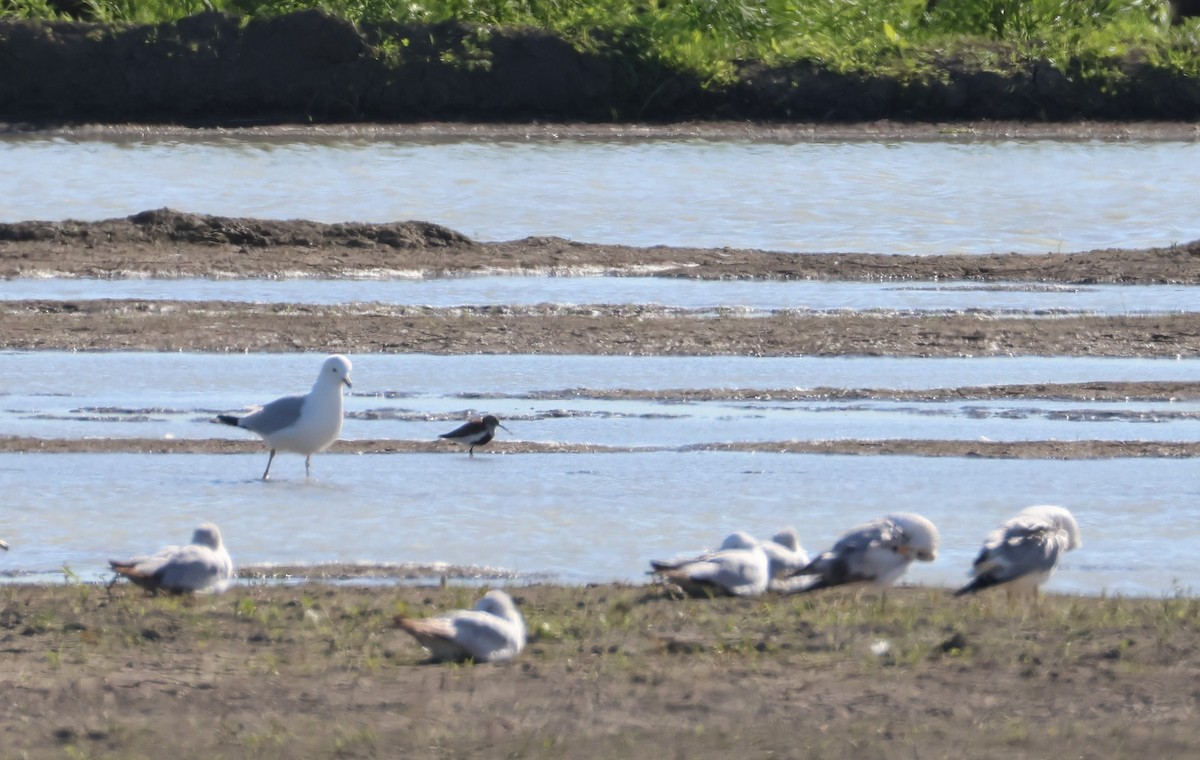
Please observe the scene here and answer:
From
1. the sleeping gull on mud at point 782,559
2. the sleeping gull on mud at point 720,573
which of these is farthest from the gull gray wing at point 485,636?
the sleeping gull on mud at point 782,559

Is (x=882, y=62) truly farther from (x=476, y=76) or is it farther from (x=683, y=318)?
(x=683, y=318)

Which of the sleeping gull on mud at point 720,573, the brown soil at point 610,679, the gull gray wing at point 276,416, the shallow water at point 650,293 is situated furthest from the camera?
the shallow water at point 650,293

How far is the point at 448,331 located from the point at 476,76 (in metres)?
16.3

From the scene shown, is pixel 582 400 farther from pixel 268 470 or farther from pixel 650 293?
pixel 650 293

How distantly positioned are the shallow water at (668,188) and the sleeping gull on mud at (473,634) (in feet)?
47.6

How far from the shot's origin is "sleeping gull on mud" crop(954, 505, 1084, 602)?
738 centimetres

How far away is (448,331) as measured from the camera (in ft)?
48.7

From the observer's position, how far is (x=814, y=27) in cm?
3262

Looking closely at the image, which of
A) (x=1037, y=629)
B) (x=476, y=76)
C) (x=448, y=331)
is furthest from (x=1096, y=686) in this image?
(x=476, y=76)

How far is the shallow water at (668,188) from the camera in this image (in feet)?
72.5

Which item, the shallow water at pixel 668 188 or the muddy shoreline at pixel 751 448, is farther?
the shallow water at pixel 668 188

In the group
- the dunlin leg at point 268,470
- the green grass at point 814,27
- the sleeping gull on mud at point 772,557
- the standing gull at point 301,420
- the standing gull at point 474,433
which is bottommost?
the dunlin leg at point 268,470

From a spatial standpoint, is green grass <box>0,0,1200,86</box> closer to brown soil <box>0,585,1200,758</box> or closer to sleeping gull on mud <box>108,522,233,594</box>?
sleeping gull on mud <box>108,522,233,594</box>

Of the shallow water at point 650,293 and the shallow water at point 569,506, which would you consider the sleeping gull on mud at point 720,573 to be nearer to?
the shallow water at point 569,506
